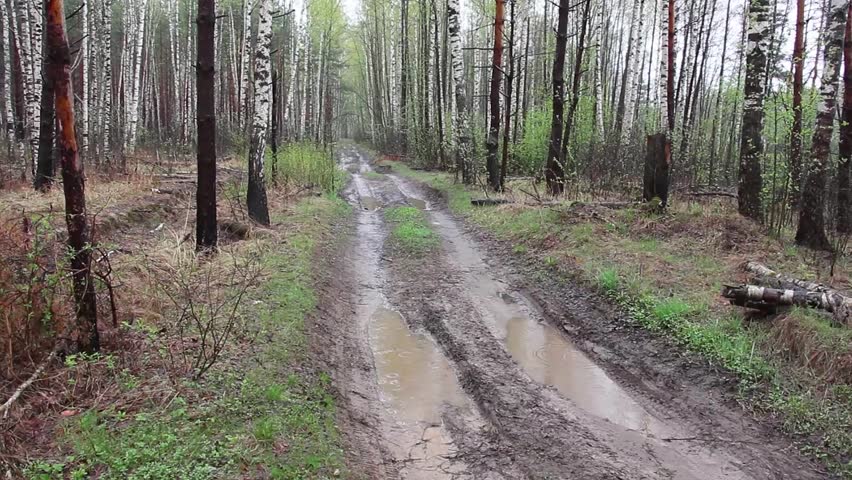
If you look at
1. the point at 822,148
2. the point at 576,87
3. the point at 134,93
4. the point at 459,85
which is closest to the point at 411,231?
the point at 576,87

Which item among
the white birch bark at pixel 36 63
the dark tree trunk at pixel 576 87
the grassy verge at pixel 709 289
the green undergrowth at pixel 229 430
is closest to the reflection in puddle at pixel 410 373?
the green undergrowth at pixel 229 430

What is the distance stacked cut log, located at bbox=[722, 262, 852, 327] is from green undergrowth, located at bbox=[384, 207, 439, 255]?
568 centimetres

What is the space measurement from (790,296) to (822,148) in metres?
3.88

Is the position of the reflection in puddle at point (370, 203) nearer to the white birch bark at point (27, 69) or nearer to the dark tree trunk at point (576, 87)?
the dark tree trunk at point (576, 87)

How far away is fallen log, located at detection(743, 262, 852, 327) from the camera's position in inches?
202

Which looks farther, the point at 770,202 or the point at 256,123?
the point at 256,123

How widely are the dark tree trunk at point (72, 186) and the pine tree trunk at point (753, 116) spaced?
9845mm

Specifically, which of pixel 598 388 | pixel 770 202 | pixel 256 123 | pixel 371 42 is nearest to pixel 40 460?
pixel 598 388

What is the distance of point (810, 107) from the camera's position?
8945 mm

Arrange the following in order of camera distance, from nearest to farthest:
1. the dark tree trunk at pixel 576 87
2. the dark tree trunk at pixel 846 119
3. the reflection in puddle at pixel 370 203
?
the dark tree trunk at pixel 846 119
the dark tree trunk at pixel 576 87
the reflection in puddle at pixel 370 203

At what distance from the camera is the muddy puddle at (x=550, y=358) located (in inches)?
188

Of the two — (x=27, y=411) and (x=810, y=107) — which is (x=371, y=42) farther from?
→ (x=27, y=411)

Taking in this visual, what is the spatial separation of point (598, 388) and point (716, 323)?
63.5 inches

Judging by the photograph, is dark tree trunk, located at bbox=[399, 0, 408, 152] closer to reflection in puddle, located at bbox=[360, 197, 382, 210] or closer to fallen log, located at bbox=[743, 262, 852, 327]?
reflection in puddle, located at bbox=[360, 197, 382, 210]
